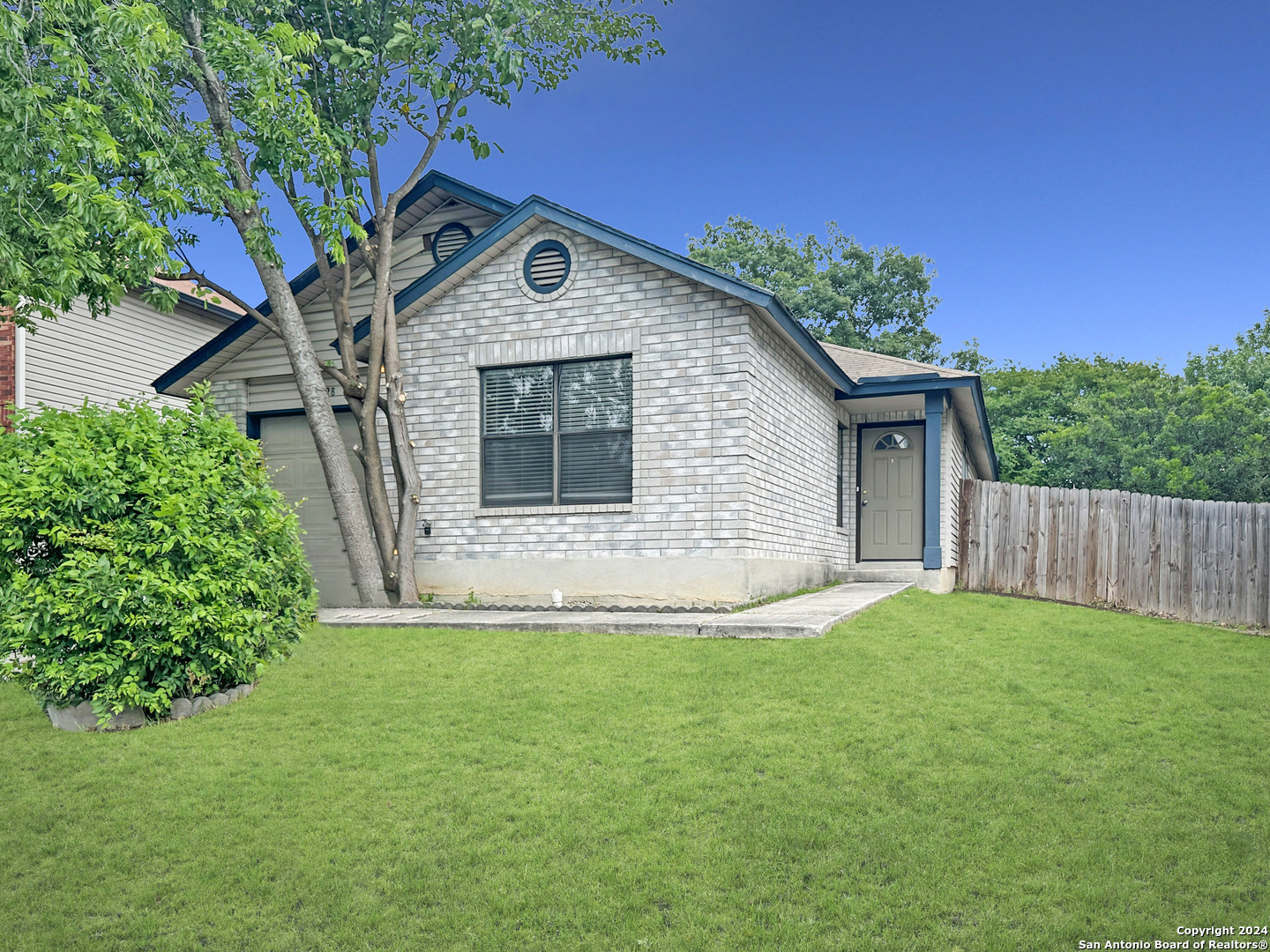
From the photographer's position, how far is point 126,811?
5117 millimetres

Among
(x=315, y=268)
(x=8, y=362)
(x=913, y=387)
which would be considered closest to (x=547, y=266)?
(x=315, y=268)

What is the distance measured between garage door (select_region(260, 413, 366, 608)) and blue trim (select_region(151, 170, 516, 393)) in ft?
→ 4.27

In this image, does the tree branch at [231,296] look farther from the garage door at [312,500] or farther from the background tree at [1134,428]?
the background tree at [1134,428]

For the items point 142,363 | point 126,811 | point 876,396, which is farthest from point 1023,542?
point 142,363

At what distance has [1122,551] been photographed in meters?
13.4

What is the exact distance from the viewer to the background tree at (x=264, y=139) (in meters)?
9.27

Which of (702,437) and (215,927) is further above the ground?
(702,437)

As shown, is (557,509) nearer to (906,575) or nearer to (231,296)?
(231,296)

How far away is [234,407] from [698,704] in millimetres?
9826

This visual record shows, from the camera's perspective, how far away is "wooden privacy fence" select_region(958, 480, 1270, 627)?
12.8 metres

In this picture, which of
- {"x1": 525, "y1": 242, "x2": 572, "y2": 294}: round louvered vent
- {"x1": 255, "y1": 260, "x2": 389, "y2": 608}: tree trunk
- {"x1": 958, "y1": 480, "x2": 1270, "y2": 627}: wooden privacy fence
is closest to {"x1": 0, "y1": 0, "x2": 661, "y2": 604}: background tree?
{"x1": 255, "y1": 260, "x2": 389, "y2": 608}: tree trunk

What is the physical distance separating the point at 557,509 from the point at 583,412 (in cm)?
125

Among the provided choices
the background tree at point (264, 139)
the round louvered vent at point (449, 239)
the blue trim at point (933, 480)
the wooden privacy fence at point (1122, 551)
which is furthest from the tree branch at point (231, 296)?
the wooden privacy fence at point (1122, 551)

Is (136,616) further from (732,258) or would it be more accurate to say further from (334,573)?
(732,258)
